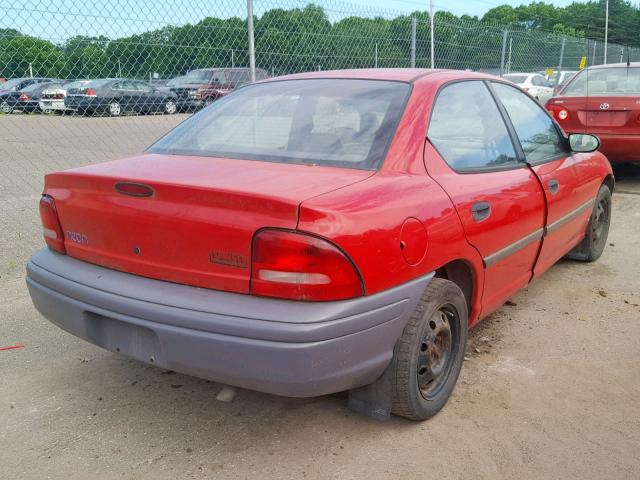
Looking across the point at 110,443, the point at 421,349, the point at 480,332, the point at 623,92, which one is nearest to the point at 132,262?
the point at 110,443

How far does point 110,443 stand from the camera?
2641mm

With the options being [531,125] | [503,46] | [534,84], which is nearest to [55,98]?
[531,125]

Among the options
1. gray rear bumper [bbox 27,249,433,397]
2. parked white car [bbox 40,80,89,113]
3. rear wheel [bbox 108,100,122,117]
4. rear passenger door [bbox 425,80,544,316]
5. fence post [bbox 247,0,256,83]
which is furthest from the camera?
rear wheel [bbox 108,100,122,117]

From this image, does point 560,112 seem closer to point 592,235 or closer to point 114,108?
point 592,235

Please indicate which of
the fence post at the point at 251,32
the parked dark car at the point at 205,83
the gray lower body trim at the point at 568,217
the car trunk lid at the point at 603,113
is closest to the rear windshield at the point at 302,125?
the gray lower body trim at the point at 568,217

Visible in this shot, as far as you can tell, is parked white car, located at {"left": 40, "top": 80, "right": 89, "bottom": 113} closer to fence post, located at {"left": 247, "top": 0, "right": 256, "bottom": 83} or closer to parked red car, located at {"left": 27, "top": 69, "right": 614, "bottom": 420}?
fence post, located at {"left": 247, "top": 0, "right": 256, "bottom": 83}

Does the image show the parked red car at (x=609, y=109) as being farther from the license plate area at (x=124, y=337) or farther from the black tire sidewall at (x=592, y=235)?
the license plate area at (x=124, y=337)

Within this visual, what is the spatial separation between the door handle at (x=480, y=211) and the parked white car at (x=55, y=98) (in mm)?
4811

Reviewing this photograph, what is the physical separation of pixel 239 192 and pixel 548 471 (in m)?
1.62

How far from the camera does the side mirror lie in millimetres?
4207

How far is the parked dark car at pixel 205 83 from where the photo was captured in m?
6.91

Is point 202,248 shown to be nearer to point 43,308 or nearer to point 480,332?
point 43,308

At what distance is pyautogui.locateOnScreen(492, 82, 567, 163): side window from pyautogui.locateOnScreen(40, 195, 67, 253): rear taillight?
251 cm

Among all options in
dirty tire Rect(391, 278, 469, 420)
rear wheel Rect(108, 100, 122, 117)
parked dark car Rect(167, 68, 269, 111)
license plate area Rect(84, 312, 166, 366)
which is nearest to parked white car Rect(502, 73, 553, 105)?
parked dark car Rect(167, 68, 269, 111)
